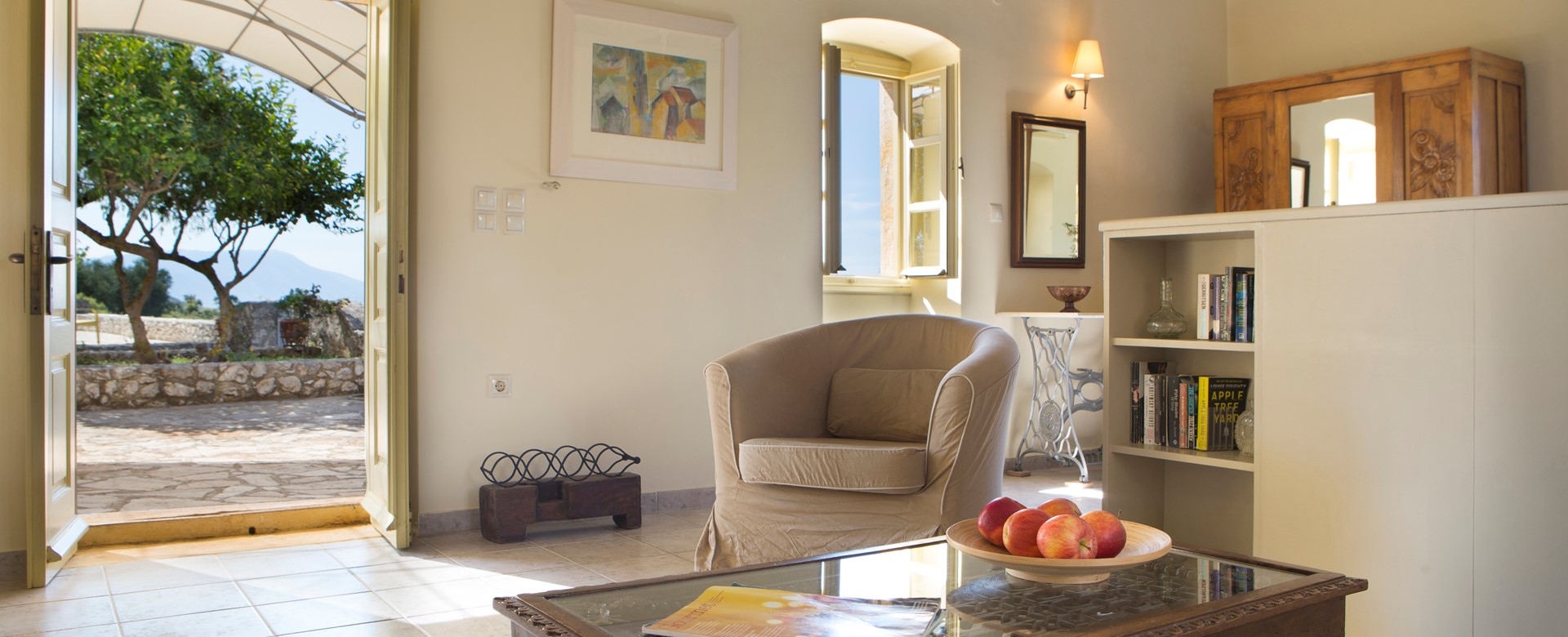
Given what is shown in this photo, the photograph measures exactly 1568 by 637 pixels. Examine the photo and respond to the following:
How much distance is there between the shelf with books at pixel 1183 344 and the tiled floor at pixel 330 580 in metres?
1.52

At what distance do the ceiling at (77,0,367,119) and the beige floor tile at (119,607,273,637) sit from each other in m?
4.47

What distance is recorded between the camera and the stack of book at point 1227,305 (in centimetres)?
276

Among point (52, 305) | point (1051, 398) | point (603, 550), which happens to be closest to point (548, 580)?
point (603, 550)

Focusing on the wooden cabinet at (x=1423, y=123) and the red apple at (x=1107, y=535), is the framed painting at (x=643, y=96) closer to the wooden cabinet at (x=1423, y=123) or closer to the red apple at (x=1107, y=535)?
the red apple at (x=1107, y=535)

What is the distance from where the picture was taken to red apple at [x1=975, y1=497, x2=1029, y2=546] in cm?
165

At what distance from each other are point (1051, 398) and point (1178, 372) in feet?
7.13

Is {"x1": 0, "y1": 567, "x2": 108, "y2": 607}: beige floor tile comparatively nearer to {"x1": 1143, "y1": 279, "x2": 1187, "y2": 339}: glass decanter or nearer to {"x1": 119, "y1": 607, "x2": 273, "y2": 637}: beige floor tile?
{"x1": 119, "y1": 607, "x2": 273, "y2": 637}: beige floor tile

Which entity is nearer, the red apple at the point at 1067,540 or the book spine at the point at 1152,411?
the red apple at the point at 1067,540

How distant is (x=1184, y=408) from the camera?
2.91 m

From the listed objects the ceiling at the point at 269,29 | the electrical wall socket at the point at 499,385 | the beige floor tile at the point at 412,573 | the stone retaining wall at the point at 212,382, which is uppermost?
the ceiling at the point at 269,29

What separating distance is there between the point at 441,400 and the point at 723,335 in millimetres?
1196

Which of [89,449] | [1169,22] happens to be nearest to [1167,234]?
[1169,22]

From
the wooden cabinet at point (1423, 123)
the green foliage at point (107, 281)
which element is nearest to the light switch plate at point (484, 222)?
the wooden cabinet at point (1423, 123)

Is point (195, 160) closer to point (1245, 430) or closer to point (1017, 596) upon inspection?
point (1245, 430)
